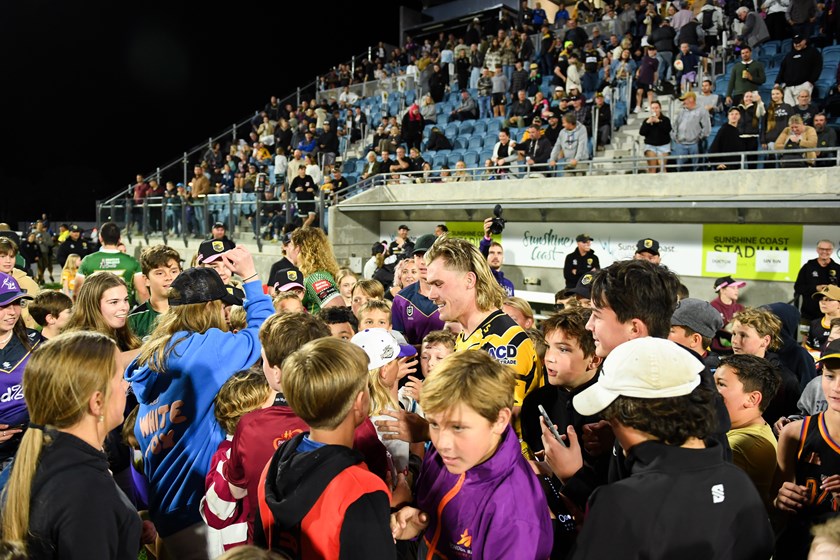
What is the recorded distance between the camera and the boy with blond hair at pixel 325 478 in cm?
176

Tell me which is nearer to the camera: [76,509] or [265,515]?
[76,509]

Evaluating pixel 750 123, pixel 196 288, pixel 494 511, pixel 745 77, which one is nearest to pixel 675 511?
pixel 494 511

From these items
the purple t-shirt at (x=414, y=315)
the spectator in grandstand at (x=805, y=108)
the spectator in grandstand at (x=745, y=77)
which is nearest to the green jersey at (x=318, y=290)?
the purple t-shirt at (x=414, y=315)

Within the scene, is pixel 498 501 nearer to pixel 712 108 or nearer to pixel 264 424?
pixel 264 424

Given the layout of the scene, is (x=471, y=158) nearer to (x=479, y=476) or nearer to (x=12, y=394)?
(x=12, y=394)

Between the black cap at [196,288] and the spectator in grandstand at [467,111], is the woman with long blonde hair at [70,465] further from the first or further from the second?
the spectator in grandstand at [467,111]

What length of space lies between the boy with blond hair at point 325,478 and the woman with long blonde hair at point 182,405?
1.18 metres

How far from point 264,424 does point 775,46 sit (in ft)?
49.6

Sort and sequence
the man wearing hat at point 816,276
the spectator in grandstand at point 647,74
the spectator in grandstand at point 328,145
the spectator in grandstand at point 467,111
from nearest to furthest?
the man wearing hat at point 816,276
the spectator in grandstand at point 647,74
the spectator in grandstand at point 467,111
the spectator in grandstand at point 328,145

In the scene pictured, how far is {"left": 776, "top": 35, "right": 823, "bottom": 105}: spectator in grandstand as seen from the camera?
10.8 meters

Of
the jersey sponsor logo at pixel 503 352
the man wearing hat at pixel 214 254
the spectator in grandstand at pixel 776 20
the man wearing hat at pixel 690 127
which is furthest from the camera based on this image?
the spectator in grandstand at pixel 776 20

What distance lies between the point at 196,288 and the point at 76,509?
1.54 meters

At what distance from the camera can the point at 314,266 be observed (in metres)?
5.86

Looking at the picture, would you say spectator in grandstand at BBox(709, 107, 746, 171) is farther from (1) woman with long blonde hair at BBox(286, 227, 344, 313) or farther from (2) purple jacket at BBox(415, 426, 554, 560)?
(2) purple jacket at BBox(415, 426, 554, 560)
